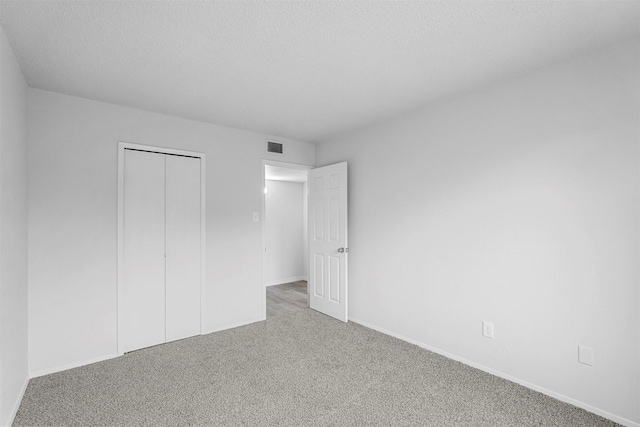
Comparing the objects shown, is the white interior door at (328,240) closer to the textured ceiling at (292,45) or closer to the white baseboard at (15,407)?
the textured ceiling at (292,45)

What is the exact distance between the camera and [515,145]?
7.91 ft

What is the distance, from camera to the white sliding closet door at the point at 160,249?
3.03 m

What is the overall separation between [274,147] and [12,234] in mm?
2708

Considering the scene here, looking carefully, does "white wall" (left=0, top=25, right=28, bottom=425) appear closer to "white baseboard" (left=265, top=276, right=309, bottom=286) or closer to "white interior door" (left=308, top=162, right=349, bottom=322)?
"white interior door" (left=308, top=162, right=349, bottom=322)

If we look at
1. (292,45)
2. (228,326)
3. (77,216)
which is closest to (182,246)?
(77,216)

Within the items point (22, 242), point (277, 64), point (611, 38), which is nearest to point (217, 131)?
point (277, 64)

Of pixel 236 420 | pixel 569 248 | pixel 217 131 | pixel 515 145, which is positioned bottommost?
pixel 236 420

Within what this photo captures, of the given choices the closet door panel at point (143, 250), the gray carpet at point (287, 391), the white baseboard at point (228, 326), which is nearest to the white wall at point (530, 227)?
the gray carpet at point (287, 391)

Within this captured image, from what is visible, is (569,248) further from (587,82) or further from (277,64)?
(277,64)

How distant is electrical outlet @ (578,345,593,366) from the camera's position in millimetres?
2043

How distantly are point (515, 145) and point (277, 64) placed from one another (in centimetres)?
194

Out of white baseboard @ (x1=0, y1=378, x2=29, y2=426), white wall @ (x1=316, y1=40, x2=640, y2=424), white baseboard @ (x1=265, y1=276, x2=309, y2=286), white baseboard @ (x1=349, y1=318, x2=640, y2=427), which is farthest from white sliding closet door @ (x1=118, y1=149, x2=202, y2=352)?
white baseboard @ (x1=265, y1=276, x2=309, y2=286)

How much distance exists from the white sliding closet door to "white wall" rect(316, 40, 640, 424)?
7.14 ft

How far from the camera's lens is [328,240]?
409cm
